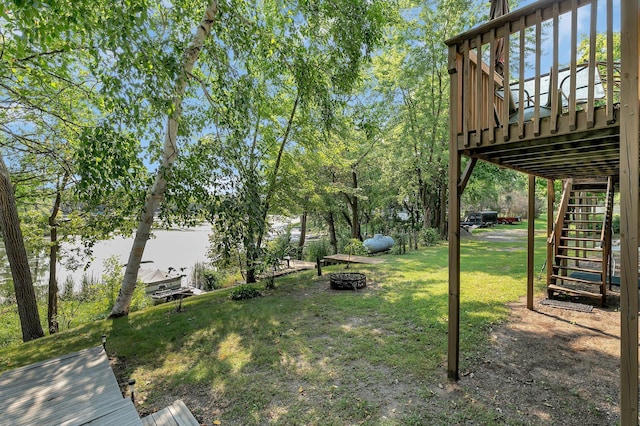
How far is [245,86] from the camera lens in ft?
15.7

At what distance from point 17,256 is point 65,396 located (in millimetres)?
4462

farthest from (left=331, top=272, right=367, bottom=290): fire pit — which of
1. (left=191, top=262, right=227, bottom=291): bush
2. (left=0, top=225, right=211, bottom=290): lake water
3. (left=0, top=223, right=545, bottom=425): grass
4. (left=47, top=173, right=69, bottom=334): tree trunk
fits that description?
(left=0, top=225, right=211, bottom=290): lake water

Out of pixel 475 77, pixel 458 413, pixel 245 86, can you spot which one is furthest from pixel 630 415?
pixel 245 86

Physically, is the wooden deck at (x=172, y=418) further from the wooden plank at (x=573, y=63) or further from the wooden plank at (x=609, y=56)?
the wooden plank at (x=609, y=56)

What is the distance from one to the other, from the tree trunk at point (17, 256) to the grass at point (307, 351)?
24.0 inches

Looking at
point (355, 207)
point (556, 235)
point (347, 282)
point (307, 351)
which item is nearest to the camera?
point (307, 351)

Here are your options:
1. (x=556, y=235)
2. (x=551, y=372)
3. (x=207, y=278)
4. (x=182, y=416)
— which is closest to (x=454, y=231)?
(x=551, y=372)

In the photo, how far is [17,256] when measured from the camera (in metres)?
5.45

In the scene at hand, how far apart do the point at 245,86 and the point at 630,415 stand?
216 inches

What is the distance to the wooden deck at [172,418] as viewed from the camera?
8.15 ft

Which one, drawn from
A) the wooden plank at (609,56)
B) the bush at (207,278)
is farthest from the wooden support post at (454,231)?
the bush at (207,278)

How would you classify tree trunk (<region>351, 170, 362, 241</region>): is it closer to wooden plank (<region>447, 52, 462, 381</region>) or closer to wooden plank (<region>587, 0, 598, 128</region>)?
wooden plank (<region>447, 52, 462, 381</region>)

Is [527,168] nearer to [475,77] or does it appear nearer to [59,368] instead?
[475,77]

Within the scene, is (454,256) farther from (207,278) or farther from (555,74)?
(207,278)
